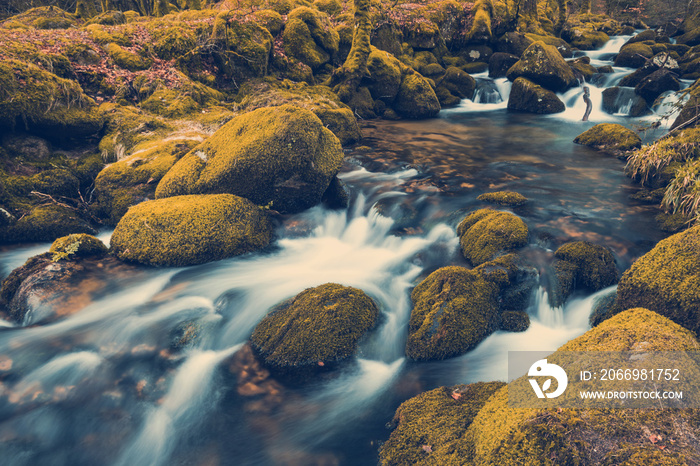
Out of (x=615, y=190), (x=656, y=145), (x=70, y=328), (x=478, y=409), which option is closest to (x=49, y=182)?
(x=70, y=328)

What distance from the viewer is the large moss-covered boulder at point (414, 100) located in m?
17.1

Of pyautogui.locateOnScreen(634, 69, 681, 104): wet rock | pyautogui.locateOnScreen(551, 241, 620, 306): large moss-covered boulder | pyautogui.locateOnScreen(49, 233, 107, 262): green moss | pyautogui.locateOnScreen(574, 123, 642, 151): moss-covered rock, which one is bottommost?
pyautogui.locateOnScreen(49, 233, 107, 262): green moss

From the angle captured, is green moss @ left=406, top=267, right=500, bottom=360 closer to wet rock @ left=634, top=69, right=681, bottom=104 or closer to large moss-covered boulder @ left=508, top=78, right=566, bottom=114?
large moss-covered boulder @ left=508, top=78, right=566, bottom=114

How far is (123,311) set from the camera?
5.54 meters

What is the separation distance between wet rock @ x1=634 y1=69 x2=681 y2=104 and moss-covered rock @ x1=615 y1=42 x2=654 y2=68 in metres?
6.33

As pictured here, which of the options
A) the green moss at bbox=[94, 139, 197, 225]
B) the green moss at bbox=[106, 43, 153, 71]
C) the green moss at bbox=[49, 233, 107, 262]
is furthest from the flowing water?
the green moss at bbox=[106, 43, 153, 71]

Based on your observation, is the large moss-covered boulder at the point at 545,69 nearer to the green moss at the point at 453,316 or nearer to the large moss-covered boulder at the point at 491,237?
the large moss-covered boulder at the point at 491,237

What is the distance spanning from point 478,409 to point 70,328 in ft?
18.0

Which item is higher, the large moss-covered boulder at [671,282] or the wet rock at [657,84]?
the wet rock at [657,84]

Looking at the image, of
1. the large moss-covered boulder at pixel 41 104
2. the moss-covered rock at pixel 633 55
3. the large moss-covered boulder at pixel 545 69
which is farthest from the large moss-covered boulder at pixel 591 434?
the moss-covered rock at pixel 633 55

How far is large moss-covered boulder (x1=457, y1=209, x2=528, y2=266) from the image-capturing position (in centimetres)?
625

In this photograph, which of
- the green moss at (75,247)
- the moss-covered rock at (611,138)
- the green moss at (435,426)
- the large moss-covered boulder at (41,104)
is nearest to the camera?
the green moss at (435,426)

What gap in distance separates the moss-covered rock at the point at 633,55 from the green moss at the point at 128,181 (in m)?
24.8

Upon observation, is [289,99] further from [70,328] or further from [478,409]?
[478,409]
